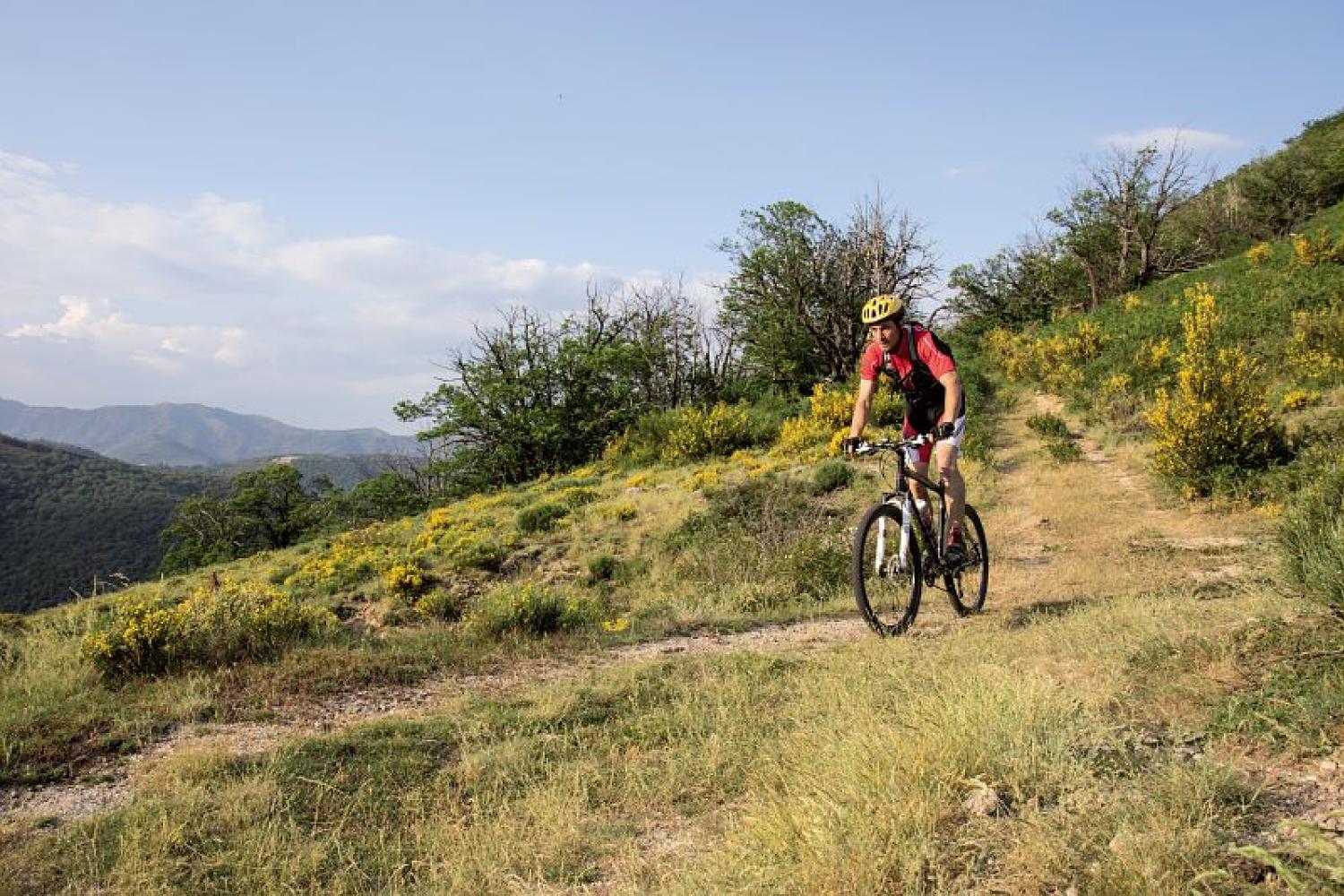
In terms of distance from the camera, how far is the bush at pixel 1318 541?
363cm

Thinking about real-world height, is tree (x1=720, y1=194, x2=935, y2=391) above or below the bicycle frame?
above

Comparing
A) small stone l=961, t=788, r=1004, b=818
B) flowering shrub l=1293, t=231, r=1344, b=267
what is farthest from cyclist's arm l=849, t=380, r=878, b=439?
flowering shrub l=1293, t=231, r=1344, b=267

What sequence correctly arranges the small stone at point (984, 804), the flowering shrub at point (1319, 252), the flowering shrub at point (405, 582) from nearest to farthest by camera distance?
the small stone at point (984, 804) < the flowering shrub at point (405, 582) < the flowering shrub at point (1319, 252)

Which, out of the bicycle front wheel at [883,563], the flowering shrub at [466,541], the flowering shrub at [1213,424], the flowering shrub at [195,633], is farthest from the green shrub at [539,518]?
the flowering shrub at [1213,424]

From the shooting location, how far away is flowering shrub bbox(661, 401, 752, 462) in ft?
71.0

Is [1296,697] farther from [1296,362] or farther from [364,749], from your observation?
[1296,362]

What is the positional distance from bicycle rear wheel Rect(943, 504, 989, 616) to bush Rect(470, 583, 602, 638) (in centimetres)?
368

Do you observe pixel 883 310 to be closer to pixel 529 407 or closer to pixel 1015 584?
pixel 1015 584

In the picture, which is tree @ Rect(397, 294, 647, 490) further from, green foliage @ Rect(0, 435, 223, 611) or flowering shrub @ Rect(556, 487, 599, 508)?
green foliage @ Rect(0, 435, 223, 611)

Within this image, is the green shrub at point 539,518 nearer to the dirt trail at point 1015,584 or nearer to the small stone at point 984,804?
the dirt trail at point 1015,584

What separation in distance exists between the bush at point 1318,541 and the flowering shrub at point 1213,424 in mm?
4639

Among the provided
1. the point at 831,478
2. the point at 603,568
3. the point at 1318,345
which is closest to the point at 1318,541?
the point at 831,478

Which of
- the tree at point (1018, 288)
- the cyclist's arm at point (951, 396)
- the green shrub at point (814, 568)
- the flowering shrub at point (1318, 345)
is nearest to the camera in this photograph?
the cyclist's arm at point (951, 396)


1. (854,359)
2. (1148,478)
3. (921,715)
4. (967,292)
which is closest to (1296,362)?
(1148,478)
